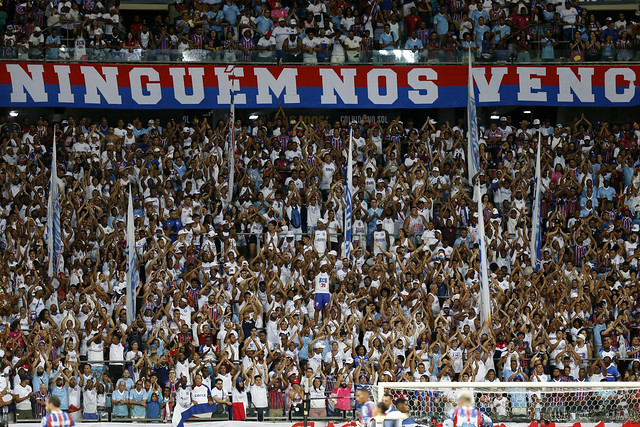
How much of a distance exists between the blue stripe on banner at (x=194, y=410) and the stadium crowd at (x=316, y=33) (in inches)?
436

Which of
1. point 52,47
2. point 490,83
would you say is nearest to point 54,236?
point 52,47

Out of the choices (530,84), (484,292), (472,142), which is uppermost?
(530,84)

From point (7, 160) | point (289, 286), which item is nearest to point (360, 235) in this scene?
point (289, 286)

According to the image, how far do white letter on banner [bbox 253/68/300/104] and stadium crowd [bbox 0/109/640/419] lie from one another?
55 cm

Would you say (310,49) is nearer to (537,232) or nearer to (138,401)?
(537,232)

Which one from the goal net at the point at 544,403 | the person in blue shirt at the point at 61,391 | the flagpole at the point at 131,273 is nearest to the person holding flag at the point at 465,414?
the goal net at the point at 544,403

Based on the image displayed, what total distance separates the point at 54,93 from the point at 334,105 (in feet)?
22.1

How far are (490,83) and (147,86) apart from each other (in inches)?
328

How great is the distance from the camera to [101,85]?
97.8 feet

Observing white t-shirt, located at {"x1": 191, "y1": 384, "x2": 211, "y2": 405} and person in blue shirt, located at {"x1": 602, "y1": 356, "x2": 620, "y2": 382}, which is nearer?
white t-shirt, located at {"x1": 191, "y1": 384, "x2": 211, "y2": 405}

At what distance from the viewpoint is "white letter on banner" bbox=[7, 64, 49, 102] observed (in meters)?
29.3

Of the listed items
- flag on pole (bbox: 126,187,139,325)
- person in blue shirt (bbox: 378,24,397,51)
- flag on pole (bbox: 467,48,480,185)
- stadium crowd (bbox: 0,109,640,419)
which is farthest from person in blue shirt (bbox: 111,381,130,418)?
person in blue shirt (bbox: 378,24,397,51)

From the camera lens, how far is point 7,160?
27.5m

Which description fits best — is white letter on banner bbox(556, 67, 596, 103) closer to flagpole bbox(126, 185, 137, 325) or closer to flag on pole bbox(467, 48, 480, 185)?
flag on pole bbox(467, 48, 480, 185)
